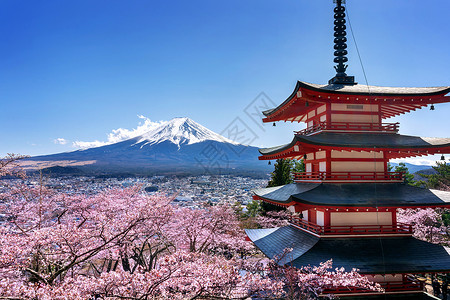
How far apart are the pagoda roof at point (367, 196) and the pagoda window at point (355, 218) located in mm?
722

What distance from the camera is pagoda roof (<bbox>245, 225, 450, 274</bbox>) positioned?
6.96 metres

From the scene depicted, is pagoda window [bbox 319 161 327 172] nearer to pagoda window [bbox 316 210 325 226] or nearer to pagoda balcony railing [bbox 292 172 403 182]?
pagoda balcony railing [bbox 292 172 403 182]

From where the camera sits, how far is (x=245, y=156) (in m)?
109

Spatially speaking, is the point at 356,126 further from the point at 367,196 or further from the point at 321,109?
the point at 367,196

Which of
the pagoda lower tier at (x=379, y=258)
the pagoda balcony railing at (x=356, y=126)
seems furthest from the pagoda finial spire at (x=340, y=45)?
the pagoda lower tier at (x=379, y=258)

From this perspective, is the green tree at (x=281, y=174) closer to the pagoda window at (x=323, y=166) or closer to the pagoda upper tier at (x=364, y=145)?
the pagoda window at (x=323, y=166)

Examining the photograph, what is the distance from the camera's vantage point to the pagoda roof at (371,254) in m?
6.96

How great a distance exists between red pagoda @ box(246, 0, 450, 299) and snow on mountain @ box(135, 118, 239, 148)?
77.3 m

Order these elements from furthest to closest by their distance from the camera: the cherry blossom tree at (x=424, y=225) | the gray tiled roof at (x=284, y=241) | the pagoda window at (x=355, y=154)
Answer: the cherry blossom tree at (x=424, y=225) → the pagoda window at (x=355, y=154) → the gray tiled roof at (x=284, y=241)

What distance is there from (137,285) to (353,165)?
753cm

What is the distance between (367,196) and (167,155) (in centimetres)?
8037

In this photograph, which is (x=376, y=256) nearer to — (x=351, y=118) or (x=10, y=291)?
(x=351, y=118)

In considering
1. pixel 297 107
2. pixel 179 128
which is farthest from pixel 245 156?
pixel 297 107

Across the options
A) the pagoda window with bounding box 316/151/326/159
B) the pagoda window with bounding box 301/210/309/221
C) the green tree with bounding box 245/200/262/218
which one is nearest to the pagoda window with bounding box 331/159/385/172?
the pagoda window with bounding box 316/151/326/159
